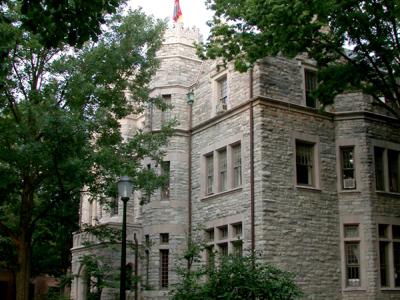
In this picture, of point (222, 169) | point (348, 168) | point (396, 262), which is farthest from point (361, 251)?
point (222, 169)

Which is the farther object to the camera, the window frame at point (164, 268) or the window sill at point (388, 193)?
the window frame at point (164, 268)

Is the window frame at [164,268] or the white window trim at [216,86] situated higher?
the white window trim at [216,86]

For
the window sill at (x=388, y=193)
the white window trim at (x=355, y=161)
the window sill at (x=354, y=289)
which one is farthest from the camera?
the window sill at (x=388, y=193)

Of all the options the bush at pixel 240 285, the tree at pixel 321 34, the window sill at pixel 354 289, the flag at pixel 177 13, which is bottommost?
the window sill at pixel 354 289

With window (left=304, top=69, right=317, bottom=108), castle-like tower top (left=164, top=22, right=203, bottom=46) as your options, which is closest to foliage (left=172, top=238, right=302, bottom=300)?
window (left=304, top=69, right=317, bottom=108)

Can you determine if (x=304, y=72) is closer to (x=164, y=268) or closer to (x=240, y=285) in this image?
(x=164, y=268)

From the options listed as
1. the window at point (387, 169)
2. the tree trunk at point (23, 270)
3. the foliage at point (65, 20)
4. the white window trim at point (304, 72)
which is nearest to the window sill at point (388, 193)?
the window at point (387, 169)

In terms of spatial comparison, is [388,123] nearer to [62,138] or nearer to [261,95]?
[261,95]

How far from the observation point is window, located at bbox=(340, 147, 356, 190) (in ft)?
77.8

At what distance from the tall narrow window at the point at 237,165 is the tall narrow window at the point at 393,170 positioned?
6165 mm

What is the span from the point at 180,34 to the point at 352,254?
1238 centimetres

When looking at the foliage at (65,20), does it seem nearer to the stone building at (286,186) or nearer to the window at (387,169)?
the stone building at (286,186)

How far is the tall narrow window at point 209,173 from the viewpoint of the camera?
82.9ft

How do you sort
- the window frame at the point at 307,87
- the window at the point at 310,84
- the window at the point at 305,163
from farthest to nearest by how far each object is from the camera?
the window at the point at 310,84 < the window frame at the point at 307,87 < the window at the point at 305,163
